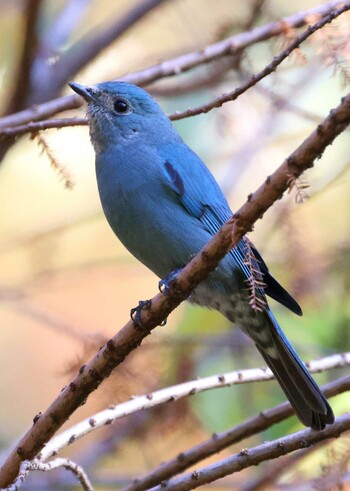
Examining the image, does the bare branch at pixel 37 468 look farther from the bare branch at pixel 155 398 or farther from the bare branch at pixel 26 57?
the bare branch at pixel 26 57

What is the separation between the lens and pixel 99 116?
453 centimetres

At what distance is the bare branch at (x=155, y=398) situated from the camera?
3037 millimetres

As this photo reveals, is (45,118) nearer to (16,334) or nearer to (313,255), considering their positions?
(313,255)

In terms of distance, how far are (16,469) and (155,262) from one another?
144 cm

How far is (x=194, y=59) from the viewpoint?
423cm

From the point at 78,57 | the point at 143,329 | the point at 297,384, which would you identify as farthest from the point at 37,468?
the point at 78,57

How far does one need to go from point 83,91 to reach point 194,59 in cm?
58

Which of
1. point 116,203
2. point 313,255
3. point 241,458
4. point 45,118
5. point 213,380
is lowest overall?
point 241,458

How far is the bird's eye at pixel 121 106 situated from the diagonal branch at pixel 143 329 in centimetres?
178

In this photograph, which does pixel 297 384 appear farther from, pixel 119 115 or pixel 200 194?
pixel 119 115

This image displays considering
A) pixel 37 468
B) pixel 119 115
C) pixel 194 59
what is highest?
pixel 119 115

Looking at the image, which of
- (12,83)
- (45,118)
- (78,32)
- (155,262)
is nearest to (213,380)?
(155,262)

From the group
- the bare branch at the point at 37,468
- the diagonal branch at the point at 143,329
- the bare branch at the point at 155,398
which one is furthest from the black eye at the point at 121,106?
the bare branch at the point at 37,468

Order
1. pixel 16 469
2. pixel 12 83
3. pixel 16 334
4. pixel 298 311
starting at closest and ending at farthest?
1. pixel 16 469
2. pixel 298 311
3. pixel 12 83
4. pixel 16 334
